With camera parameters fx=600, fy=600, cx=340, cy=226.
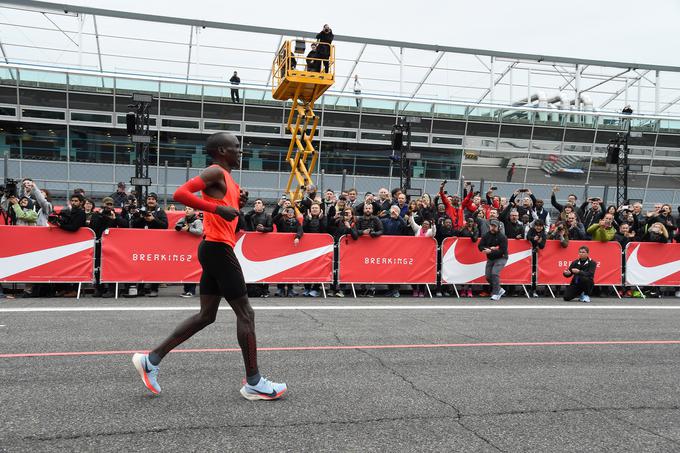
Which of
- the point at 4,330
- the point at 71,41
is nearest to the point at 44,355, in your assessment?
the point at 4,330

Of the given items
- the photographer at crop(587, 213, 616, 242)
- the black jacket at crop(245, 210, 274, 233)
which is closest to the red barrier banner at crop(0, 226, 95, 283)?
the black jacket at crop(245, 210, 274, 233)

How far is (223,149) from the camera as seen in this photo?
4.52 metres

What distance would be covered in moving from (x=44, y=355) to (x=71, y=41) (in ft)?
80.3

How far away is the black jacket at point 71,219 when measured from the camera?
10672mm

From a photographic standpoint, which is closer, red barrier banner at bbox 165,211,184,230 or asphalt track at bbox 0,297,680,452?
asphalt track at bbox 0,297,680,452

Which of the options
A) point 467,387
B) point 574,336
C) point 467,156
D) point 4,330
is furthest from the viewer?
point 467,156

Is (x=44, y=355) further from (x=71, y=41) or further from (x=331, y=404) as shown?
(x=71, y=41)

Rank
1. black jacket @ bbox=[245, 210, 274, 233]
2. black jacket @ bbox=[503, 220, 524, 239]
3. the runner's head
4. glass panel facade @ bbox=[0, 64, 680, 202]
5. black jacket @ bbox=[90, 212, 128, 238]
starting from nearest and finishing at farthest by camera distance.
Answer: the runner's head → black jacket @ bbox=[90, 212, 128, 238] → black jacket @ bbox=[245, 210, 274, 233] → black jacket @ bbox=[503, 220, 524, 239] → glass panel facade @ bbox=[0, 64, 680, 202]

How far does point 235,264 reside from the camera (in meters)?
4.46

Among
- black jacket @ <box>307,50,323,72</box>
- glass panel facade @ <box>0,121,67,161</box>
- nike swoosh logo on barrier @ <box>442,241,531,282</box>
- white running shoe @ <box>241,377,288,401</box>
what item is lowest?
nike swoosh logo on barrier @ <box>442,241,531,282</box>

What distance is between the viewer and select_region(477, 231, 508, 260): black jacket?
12359 mm

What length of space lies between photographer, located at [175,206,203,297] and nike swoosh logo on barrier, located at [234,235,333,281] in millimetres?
792

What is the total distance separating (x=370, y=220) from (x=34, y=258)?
6294 mm

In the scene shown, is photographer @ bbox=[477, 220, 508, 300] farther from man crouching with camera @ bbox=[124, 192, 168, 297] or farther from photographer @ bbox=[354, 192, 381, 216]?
man crouching with camera @ bbox=[124, 192, 168, 297]
